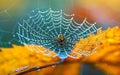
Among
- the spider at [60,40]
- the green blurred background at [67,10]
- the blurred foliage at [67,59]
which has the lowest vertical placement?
the blurred foliage at [67,59]

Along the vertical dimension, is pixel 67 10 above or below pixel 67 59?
above

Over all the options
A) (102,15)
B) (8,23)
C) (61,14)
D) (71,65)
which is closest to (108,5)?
(102,15)

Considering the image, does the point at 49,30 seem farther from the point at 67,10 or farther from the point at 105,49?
the point at 105,49

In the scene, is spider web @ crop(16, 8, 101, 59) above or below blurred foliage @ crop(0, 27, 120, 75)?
above

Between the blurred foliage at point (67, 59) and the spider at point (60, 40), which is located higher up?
the spider at point (60, 40)

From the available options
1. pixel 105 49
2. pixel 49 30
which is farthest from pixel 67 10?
pixel 105 49
